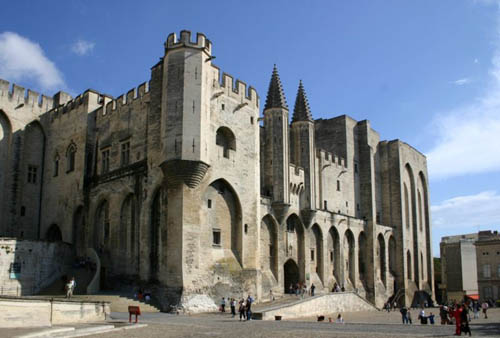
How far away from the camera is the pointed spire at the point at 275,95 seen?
33875mm

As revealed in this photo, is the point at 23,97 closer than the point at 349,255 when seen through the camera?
Yes

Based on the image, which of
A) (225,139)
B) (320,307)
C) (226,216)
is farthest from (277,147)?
(320,307)

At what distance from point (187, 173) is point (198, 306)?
6.49 metres

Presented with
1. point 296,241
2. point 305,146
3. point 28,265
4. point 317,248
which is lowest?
point 28,265

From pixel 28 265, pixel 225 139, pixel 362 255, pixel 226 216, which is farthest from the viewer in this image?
pixel 362 255

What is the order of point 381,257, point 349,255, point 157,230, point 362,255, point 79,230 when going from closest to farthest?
point 157,230 → point 79,230 → point 349,255 → point 362,255 → point 381,257

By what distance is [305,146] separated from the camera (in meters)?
36.7

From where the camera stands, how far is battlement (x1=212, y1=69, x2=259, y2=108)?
94.6ft

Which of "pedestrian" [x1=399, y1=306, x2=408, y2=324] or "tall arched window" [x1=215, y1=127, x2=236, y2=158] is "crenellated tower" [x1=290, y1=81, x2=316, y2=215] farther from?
"pedestrian" [x1=399, y1=306, x2=408, y2=324]

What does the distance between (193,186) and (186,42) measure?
762 cm

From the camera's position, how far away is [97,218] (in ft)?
102

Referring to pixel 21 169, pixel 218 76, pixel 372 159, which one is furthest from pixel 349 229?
pixel 21 169

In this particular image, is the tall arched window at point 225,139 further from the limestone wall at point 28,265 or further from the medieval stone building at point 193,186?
the limestone wall at point 28,265

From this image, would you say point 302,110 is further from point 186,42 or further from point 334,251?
point 186,42
